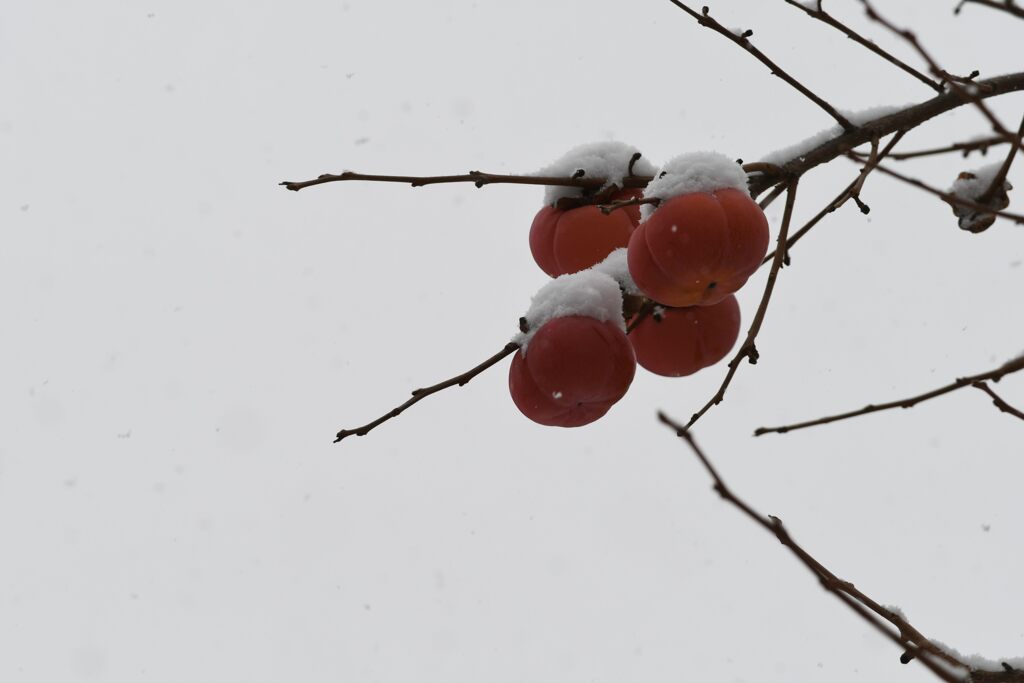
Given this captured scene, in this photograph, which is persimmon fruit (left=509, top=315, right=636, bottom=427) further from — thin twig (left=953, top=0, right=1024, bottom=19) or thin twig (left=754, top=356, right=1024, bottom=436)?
thin twig (left=953, top=0, right=1024, bottom=19)

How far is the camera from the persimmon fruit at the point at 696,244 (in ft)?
3.89

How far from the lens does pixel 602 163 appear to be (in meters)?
1.44

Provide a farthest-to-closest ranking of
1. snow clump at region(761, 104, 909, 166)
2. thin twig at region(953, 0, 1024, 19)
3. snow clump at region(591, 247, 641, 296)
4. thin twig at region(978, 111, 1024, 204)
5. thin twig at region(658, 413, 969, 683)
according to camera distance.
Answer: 1. snow clump at region(591, 247, 641, 296)
2. snow clump at region(761, 104, 909, 166)
3. thin twig at region(978, 111, 1024, 204)
4. thin twig at region(953, 0, 1024, 19)
5. thin twig at region(658, 413, 969, 683)

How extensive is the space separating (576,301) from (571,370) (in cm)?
10

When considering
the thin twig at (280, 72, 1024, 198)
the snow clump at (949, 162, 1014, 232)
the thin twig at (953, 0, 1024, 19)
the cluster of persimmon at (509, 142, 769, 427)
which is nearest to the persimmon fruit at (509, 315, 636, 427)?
the cluster of persimmon at (509, 142, 769, 427)

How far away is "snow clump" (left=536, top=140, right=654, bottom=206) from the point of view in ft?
4.70

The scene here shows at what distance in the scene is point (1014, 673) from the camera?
0.92 m

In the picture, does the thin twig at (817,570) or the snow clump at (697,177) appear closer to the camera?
the thin twig at (817,570)

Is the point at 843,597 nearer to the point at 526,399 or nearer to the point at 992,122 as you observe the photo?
the point at 992,122

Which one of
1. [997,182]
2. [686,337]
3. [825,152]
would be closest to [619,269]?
[686,337]

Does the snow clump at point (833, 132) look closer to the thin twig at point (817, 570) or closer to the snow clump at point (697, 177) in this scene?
the snow clump at point (697, 177)

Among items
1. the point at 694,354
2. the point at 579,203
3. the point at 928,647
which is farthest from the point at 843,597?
the point at 579,203

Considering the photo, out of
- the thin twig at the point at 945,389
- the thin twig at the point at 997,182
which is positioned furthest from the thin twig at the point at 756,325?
the thin twig at the point at 997,182

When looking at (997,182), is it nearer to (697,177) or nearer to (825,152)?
(825,152)
